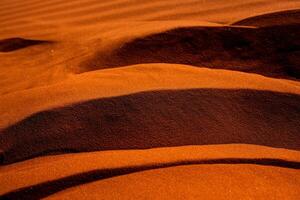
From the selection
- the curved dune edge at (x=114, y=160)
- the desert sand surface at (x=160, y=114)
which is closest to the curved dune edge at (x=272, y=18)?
the desert sand surface at (x=160, y=114)

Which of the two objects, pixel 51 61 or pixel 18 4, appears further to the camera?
pixel 18 4

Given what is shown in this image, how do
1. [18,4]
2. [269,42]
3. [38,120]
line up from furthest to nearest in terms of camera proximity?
1. [18,4]
2. [269,42]
3. [38,120]

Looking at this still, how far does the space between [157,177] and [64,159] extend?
10.6 inches

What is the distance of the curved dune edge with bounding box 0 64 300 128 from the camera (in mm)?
1349

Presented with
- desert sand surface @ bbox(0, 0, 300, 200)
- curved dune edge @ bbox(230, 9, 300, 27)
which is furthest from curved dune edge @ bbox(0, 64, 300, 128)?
curved dune edge @ bbox(230, 9, 300, 27)

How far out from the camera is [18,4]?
147 inches

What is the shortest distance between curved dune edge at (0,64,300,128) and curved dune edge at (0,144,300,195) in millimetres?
258

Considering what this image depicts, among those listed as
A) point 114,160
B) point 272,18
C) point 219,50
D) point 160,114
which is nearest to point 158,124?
point 160,114

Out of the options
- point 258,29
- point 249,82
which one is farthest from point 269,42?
point 249,82

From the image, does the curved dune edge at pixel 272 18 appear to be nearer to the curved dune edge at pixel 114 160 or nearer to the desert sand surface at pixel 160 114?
the desert sand surface at pixel 160 114

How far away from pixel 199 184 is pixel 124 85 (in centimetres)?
57

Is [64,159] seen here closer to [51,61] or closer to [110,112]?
[110,112]

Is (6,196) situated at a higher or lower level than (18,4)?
lower

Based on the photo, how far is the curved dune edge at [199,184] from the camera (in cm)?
95
